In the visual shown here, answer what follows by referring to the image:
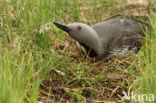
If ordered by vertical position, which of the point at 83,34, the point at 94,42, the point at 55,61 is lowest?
the point at 55,61

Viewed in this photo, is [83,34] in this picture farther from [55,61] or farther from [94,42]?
[55,61]

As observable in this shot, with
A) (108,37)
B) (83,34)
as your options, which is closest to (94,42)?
(83,34)

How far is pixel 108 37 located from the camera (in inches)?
161

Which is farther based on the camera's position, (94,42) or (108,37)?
(108,37)

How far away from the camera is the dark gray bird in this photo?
12.4 feet

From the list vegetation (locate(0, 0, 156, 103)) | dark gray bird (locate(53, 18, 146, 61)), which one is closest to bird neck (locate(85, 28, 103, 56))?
dark gray bird (locate(53, 18, 146, 61))

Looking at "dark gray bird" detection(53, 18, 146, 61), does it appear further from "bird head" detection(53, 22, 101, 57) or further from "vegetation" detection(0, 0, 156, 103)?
"vegetation" detection(0, 0, 156, 103)

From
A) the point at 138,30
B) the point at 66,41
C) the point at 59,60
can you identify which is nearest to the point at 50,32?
the point at 66,41

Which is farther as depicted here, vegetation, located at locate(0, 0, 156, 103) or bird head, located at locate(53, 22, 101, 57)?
bird head, located at locate(53, 22, 101, 57)

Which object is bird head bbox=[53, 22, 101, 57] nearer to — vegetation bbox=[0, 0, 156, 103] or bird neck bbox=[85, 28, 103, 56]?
bird neck bbox=[85, 28, 103, 56]

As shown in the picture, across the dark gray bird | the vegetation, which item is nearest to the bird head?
the dark gray bird

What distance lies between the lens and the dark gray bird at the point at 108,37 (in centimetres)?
377

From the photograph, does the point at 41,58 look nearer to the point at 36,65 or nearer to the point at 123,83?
the point at 36,65

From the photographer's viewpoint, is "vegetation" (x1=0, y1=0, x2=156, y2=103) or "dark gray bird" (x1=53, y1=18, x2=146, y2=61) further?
"dark gray bird" (x1=53, y1=18, x2=146, y2=61)
